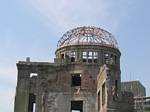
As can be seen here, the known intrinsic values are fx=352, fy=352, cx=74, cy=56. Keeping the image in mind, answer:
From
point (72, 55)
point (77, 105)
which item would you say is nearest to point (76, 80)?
point (72, 55)

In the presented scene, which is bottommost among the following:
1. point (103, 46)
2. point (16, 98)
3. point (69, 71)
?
point (16, 98)

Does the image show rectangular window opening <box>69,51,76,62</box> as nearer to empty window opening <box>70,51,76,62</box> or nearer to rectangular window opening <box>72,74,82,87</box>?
empty window opening <box>70,51,76,62</box>

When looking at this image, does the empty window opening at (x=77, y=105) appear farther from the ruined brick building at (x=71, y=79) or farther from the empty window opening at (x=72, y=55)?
the empty window opening at (x=72, y=55)

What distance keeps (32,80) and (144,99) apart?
1346 cm

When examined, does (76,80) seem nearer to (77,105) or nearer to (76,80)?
(76,80)

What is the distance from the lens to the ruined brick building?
31.2 m

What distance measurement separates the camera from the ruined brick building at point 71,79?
3119cm

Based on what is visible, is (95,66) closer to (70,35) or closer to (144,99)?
(70,35)

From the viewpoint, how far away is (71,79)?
32062 millimetres

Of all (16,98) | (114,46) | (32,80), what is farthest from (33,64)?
(114,46)

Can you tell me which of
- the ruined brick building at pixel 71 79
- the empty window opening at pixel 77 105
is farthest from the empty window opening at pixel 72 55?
the empty window opening at pixel 77 105

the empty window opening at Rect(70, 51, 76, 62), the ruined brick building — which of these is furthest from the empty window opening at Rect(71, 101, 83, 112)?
the empty window opening at Rect(70, 51, 76, 62)

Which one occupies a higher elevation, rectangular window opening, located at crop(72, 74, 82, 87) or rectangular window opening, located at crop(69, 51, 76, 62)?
rectangular window opening, located at crop(69, 51, 76, 62)

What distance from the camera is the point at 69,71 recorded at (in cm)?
3206
